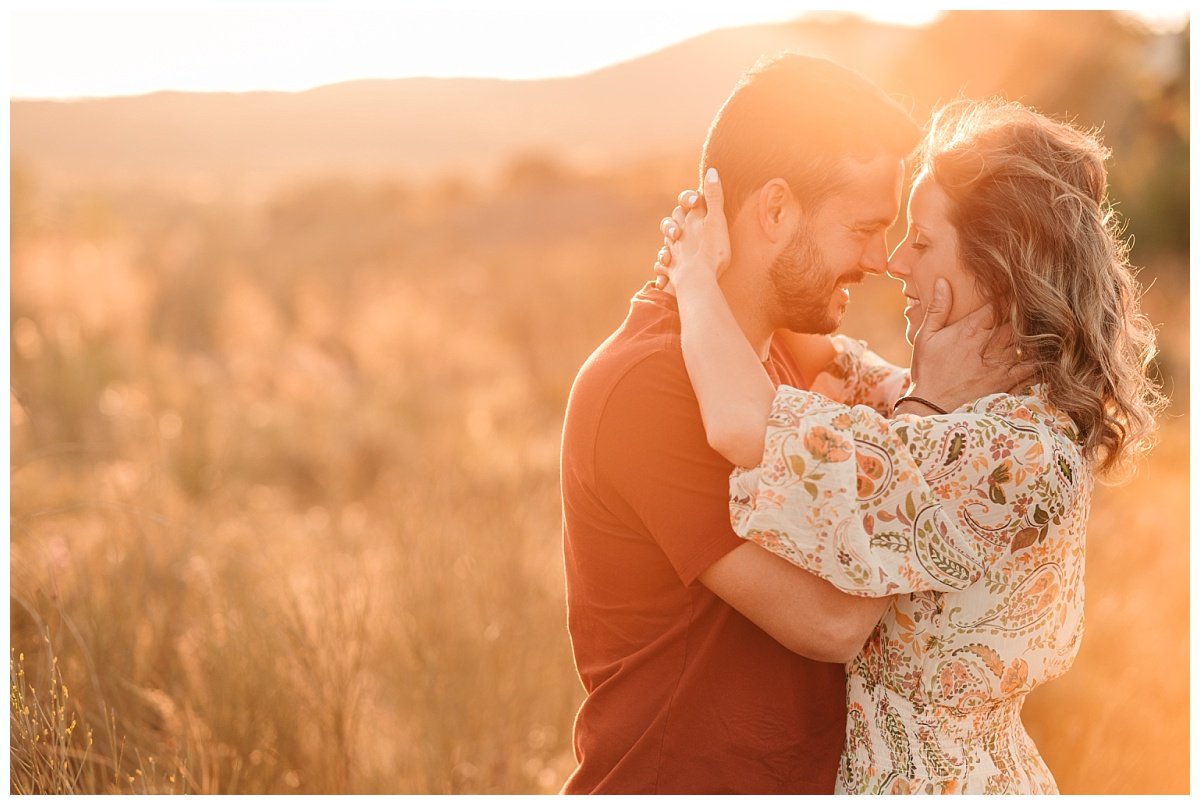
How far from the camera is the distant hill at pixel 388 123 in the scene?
71125mm

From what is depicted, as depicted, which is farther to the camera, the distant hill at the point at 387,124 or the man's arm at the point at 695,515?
the distant hill at the point at 387,124

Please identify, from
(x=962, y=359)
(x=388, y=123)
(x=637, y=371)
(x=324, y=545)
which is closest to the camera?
(x=637, y=371)

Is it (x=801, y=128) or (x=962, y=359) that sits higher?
(x=801, y=128)

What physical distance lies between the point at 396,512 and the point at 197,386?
5678mm

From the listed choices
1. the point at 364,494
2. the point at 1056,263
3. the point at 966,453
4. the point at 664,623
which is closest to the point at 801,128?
the point at 1056,263

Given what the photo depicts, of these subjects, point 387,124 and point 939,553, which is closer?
point 939,553

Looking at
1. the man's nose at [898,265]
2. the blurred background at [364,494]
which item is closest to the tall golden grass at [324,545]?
the blurred background at [364,494]

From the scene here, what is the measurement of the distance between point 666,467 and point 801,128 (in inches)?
32.1

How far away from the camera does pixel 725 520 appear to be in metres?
1.97

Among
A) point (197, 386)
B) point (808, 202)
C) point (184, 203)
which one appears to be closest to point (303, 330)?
point (197, 386)

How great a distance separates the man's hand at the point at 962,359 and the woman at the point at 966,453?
0.02 metres

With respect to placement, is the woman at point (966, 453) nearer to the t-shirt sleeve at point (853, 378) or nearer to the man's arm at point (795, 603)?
the man's arm at point (795, 603)

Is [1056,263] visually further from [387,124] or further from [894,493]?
[387,124]

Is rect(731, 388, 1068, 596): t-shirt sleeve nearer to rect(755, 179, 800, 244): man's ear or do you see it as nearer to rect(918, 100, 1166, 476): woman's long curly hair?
rect(918, 100, 1166, 476): woman's long curly hair
